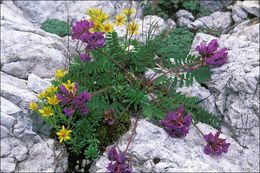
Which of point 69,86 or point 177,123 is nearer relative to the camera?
point 69,86

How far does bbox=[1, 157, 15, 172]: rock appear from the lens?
4.46 metres

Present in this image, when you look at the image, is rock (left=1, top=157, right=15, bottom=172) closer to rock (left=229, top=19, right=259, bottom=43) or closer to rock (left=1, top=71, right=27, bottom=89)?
rock (left=1, top=71, right=27, bottom=89)

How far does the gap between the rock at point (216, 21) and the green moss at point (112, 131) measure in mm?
2764

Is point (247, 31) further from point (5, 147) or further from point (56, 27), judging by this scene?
point (5, 147)

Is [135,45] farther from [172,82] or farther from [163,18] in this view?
[163,18]

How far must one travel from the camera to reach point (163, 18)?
7.45m

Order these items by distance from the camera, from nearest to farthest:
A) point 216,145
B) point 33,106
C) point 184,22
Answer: point 33,106 → point 216,145 → point 184,22

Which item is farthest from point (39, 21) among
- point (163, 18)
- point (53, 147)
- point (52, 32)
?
point (53, 147)

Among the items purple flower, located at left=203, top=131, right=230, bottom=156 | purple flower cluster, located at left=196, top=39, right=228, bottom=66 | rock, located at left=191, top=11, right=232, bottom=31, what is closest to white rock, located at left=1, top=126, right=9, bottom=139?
purple flower, located at left=203, top=131, right=230, bottom=156

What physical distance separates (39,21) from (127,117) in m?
2.91

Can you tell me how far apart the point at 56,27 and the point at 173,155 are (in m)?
3.08

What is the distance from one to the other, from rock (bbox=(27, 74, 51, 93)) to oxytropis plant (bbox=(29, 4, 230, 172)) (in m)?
0.15

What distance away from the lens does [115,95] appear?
16.9ft

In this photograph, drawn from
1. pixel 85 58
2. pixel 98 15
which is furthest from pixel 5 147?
pixel 98 15
